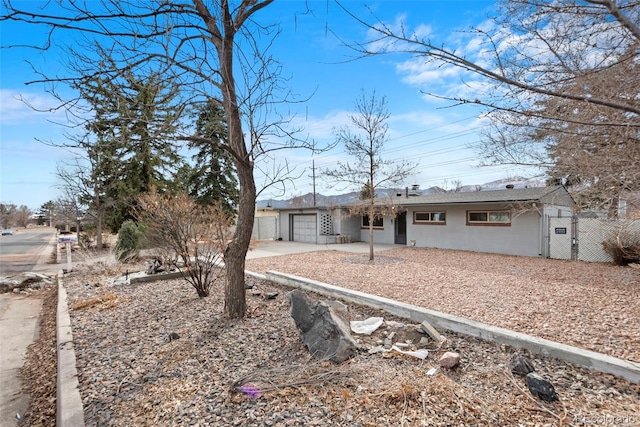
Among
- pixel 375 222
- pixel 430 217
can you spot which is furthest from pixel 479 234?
pixel 375 222

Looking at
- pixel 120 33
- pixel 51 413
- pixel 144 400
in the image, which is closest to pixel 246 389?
pixel 144 400

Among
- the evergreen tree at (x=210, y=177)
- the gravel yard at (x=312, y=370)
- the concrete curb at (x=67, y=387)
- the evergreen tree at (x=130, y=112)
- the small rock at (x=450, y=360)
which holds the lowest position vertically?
the concrete curb at (x=67, y=387)

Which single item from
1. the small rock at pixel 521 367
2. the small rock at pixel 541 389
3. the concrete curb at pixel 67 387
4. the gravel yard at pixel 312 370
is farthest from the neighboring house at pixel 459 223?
the concrete curb at pixel 67 387

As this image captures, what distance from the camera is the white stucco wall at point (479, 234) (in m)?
11.5

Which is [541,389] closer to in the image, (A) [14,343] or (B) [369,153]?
(A) [14,343]

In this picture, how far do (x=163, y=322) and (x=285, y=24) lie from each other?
4.17 m

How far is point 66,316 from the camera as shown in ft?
16.1

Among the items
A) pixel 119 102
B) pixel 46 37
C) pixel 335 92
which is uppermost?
pixel 335 92

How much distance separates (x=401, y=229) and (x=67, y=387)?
51.4 ft

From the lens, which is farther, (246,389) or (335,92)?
(335,92)

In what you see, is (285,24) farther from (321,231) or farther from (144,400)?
(321,231)

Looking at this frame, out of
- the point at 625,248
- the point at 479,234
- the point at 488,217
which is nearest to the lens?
the point at 625,248

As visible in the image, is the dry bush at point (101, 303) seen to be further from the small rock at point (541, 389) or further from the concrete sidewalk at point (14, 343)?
the small rock at point (541, 389)

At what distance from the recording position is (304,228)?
61.1 ft
